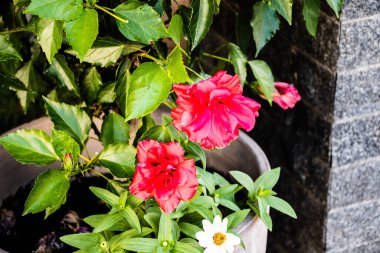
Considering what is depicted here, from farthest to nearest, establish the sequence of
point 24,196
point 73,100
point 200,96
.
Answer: point 24,196 → point 73,100 → point 200,96

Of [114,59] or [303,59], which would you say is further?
[303,59]

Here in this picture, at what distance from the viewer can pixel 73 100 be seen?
1486 millimetres

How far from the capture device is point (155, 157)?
1.08m

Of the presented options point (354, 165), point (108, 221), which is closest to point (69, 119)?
point (108, 221)

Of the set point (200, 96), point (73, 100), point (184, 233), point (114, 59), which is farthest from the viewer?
point (73, 100)

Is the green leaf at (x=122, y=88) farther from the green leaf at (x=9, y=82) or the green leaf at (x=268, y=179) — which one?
the green leaf at (x=268, y=179)

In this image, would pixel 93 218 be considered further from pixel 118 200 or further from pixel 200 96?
pixel 200 96

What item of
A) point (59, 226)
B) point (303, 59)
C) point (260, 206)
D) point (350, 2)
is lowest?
point (59, 226)

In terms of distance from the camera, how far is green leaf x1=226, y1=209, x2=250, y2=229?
1.30 m

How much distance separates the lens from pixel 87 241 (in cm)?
125

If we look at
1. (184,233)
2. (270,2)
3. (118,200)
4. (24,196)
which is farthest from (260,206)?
(24,196)

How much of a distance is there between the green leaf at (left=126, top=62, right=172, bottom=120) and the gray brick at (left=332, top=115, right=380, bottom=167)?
25.2 inches

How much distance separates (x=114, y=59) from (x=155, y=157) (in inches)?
9.1

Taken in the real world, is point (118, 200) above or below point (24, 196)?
above
